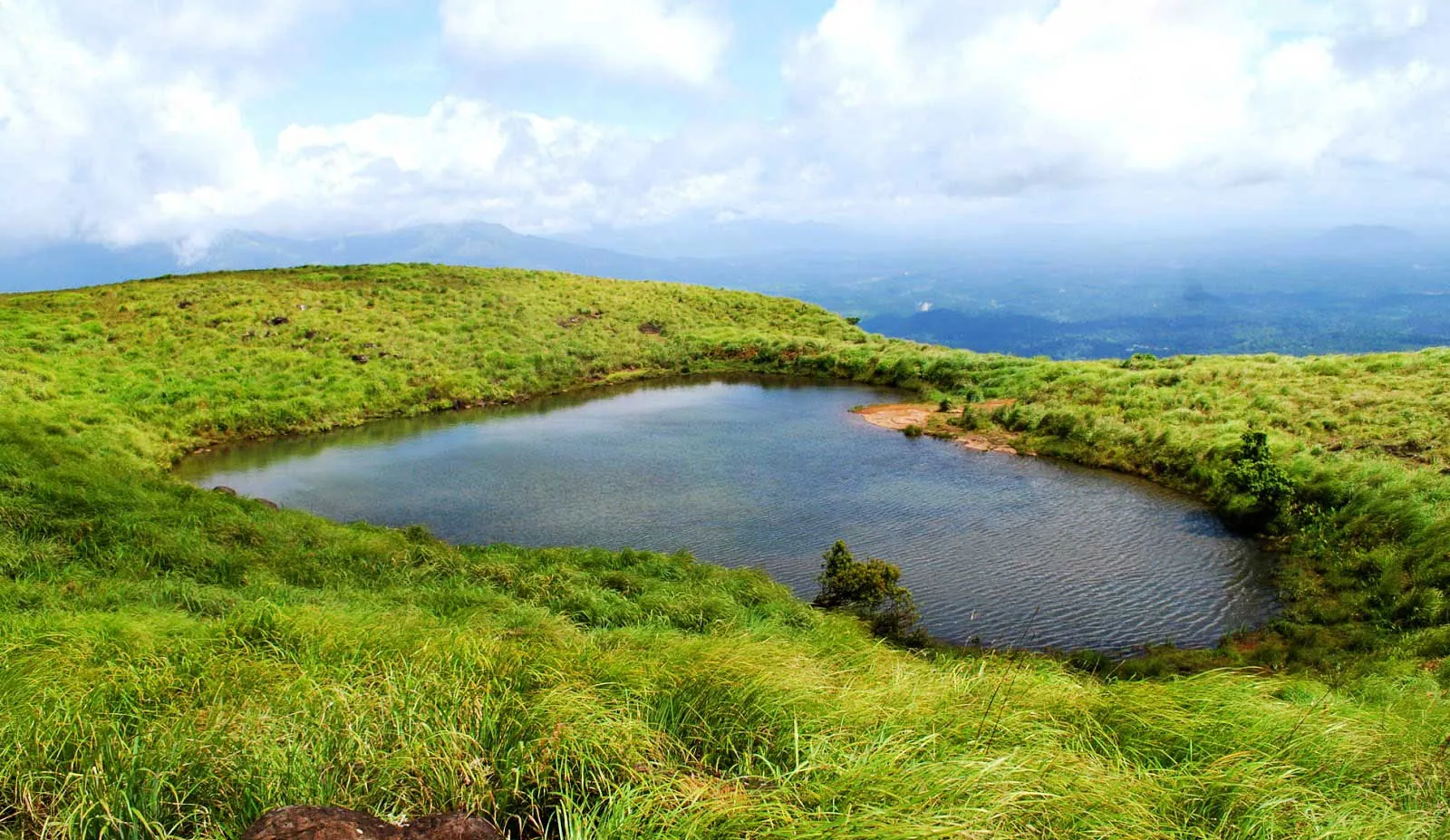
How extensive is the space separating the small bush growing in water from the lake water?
45 cm

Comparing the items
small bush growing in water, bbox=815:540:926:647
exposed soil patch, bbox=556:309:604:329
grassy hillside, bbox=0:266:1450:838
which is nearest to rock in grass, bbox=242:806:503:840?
grassy hillside, bbox=0:266:1450:838

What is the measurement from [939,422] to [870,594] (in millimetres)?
16480

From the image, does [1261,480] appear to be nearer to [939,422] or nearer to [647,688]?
[939,422]

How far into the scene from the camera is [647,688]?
16.0ft

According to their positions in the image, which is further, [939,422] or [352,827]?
[939,422]

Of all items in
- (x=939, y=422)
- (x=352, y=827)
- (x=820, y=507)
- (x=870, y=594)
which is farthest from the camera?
(x=939, y=422)

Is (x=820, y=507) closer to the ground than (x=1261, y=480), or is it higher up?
closer to the ground

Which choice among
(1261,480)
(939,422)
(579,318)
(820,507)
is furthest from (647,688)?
(579,318)

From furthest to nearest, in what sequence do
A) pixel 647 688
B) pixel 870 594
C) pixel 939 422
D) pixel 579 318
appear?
pixel 579 318
pixel 939 422
pixel 870 594
pixel 647 688

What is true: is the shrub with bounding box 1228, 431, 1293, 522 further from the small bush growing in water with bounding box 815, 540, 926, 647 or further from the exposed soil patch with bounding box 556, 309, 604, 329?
the exposed soil patch with bounding box 556, 309, 604, 329

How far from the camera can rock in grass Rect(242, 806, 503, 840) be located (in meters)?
2.89

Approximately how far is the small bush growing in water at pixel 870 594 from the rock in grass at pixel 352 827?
9.41 m

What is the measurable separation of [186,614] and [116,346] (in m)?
31.1

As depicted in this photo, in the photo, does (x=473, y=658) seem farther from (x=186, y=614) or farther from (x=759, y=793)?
(x=186, y=614)
